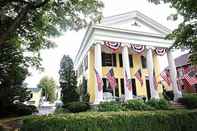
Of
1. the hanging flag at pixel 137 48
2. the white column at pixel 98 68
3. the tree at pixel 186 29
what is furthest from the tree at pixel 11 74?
the tree at pixel 186 29

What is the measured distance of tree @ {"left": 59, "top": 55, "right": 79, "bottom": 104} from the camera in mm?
24156

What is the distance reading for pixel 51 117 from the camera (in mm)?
7621

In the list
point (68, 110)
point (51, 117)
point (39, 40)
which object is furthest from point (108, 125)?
point (68, 110)

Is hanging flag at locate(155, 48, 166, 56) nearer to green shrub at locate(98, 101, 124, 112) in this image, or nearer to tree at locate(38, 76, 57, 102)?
green shrub at locate(98, 101, 124, 112)

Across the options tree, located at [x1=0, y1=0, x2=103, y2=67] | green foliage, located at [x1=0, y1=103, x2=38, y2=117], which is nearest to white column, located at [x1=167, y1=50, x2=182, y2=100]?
tree, located at [x1=0, y1=0, x2=103, y2=67]

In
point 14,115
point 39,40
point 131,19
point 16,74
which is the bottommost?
point 14,115

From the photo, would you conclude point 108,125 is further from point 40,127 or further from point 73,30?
point 73,30

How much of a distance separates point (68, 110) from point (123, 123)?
35.8 feet

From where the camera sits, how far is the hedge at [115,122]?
7367 mm

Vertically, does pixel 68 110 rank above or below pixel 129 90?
below

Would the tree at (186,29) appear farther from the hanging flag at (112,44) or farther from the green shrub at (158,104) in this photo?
the hanging flag at (112,44)

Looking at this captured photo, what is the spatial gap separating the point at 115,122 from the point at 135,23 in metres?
16.5

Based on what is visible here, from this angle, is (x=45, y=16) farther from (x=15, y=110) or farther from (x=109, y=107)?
(x=15, y=110)

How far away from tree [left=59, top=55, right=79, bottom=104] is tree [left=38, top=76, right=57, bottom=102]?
3616cm
